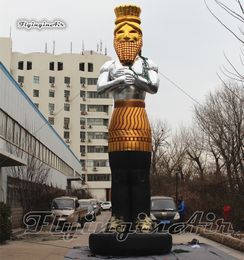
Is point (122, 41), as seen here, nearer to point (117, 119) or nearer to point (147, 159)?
point (117, 119)

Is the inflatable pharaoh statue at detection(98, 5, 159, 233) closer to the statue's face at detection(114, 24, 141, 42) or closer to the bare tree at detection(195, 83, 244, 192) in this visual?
the statue's face at detection(114, 24, 141, 42)

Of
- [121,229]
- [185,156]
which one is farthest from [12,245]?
[185,156]

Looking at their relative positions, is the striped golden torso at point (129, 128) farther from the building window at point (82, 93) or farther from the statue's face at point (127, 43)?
the building window at point (82, 93)

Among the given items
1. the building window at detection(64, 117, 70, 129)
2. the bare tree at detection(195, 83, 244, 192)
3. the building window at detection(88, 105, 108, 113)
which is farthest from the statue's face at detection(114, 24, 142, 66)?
the building window at detection(88, 105, 108, 113)

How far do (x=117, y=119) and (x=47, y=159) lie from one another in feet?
81.7

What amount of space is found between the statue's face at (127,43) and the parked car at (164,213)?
27.2ft

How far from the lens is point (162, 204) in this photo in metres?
16.8

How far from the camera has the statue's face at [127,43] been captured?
27.3 feet

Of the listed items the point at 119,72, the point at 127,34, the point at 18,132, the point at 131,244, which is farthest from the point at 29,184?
the point at 131,244

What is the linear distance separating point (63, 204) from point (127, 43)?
Result: 13.9 metres

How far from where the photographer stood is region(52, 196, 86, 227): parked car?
2012 cm

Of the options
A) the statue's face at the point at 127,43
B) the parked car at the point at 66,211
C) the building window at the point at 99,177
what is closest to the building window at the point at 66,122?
the building window at the point at 99,177

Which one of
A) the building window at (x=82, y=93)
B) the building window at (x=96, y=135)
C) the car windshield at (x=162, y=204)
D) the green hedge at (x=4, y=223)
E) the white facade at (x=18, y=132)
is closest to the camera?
the green hedge at (x=4, y=223)

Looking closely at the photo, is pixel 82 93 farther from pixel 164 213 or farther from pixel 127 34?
pixel 127 34
